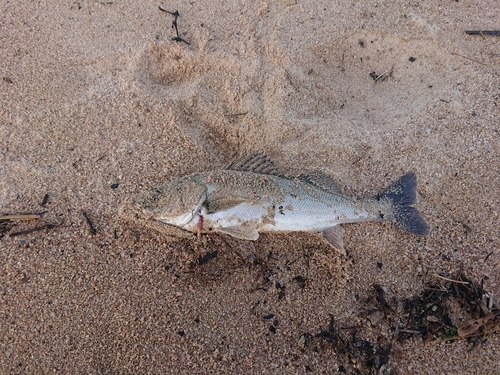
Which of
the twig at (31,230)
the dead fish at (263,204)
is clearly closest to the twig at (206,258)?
the dead fish at (263,204)

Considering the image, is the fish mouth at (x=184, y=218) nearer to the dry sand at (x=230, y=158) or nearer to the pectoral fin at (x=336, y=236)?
the dry sand at (x=230, y=158)

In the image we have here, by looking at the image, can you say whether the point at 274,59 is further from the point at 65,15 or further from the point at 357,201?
the point at 65,15

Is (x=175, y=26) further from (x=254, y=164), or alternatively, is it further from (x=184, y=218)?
(x=184, y=218)

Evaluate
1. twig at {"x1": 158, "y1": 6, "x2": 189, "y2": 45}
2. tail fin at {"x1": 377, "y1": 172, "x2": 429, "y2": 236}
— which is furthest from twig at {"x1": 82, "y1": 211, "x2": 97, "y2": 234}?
tail fin at {"x1": 377, "y1": 172, "x2": 429, "y2": 236}

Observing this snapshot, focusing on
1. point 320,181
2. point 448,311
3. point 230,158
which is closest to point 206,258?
point 230,158

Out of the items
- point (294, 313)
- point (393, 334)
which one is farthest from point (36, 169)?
point (393, 334)

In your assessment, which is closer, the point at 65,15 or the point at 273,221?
the point at 273,221

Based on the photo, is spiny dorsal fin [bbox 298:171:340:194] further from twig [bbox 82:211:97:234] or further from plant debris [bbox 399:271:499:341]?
twig [bbox 82:211:97:234]
